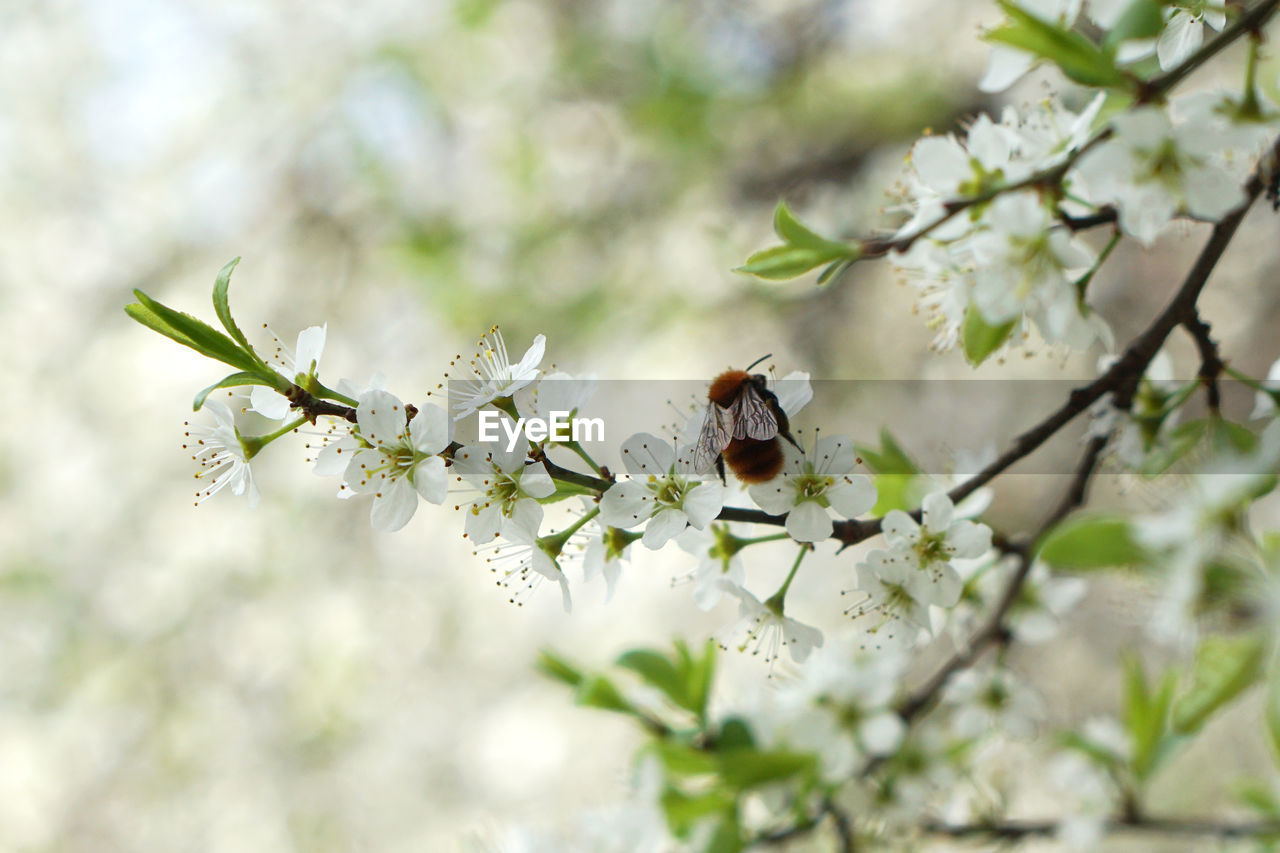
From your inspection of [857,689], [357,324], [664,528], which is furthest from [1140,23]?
[357,324]

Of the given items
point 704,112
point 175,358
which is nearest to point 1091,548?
point 704,112

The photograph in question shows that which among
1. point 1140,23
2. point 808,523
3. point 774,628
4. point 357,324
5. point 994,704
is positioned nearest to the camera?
point 1140,23

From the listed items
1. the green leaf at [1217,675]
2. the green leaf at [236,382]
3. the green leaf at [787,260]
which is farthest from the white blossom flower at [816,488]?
the green leaf at [236,382]

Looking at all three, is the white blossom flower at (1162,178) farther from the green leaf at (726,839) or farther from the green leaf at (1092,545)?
the green leaf at (726,839)

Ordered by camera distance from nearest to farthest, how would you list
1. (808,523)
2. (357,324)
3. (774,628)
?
(808,523) < (774,628) < (357,324)

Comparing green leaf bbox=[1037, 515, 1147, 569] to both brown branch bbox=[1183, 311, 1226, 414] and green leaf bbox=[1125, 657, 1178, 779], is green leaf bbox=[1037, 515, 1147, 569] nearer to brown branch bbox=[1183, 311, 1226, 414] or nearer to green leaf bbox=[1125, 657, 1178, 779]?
brown branch bbox=[1183, 311, 1226, 414]

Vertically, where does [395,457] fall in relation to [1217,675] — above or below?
above

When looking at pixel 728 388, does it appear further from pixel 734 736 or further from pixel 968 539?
pixel 734 736
